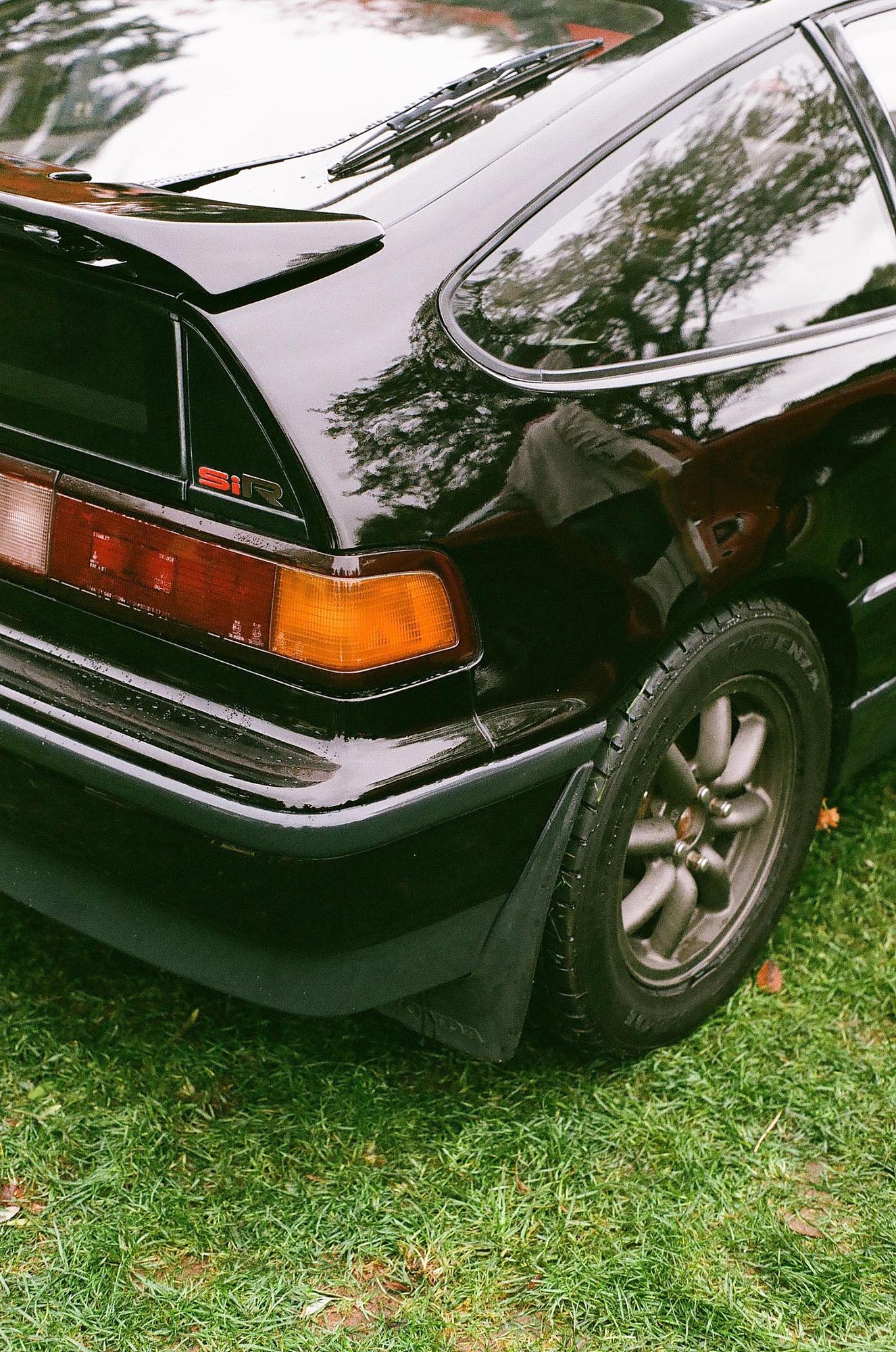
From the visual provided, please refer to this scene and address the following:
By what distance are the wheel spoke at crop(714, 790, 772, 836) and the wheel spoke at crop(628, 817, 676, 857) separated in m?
0.13

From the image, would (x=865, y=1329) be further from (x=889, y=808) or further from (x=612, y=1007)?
(x=889, y=808)

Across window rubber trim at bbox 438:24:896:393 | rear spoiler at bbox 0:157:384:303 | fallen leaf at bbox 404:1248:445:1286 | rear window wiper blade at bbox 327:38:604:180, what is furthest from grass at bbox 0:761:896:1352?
rear window wiper blade at bbox 327:38:604:180

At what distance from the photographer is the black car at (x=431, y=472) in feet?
5.45

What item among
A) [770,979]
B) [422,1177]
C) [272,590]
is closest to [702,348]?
[272,590]

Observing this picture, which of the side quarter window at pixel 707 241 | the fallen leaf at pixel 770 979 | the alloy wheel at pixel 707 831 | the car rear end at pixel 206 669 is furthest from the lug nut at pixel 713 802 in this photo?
the side quarter window at pixel 707 241

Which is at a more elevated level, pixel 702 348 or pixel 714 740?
pixel 702 348

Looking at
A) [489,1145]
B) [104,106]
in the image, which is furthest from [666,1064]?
[104,106]

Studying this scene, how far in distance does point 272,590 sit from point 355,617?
0.37 feet

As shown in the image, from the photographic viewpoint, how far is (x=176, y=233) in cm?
159

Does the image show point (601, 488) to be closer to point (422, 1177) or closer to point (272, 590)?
point (272, 590)

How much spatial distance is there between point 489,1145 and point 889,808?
54.6 inches

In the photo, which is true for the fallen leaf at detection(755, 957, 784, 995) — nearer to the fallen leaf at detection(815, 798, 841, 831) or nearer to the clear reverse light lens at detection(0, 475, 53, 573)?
the fallen leaf at detection(815, 798, 841, 831)

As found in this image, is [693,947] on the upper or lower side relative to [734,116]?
lower

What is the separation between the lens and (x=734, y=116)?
2.13 m
